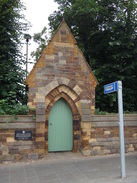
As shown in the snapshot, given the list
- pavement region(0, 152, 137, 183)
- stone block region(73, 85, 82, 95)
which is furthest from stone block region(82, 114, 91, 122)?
pavement region(0, 152, 137, 183)

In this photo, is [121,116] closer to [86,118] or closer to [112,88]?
[112,88]

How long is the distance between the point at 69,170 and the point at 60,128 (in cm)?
246

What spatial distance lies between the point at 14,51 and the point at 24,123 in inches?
261

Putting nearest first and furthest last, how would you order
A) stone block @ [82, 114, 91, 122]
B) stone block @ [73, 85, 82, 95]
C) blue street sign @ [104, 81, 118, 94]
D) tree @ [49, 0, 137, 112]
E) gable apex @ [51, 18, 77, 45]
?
blue street sign @ [104, 81, 118, 94] → stone block @ [82, 114, 91, 122] → stone block @ [73, 85, 82, 95] → gable apex @ [51, 18, 77, 45] → tree @ [49, 0, 137, 112]

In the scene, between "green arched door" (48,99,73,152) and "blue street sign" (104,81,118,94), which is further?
"green arched door" (48,99,73,152)

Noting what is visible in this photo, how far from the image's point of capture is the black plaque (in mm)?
6992

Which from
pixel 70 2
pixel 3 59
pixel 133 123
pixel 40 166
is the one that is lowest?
pixel 40 166

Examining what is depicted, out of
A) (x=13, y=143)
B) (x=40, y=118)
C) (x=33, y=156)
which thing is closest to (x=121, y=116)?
(x=40, y=118)

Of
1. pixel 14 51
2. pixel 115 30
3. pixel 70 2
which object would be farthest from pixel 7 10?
pixel 115 30

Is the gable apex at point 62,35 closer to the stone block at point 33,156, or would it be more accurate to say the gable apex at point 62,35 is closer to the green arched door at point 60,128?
the green arched door at point 60,128

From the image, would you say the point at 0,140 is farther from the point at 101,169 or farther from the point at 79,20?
the point at 79,20

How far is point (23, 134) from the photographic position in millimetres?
7055

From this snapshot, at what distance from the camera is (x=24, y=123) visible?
283 inches

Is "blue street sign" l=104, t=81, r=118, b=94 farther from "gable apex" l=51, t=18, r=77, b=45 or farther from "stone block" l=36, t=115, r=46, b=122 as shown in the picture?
"gable apex" l=51, t=18, r=77, b=45
